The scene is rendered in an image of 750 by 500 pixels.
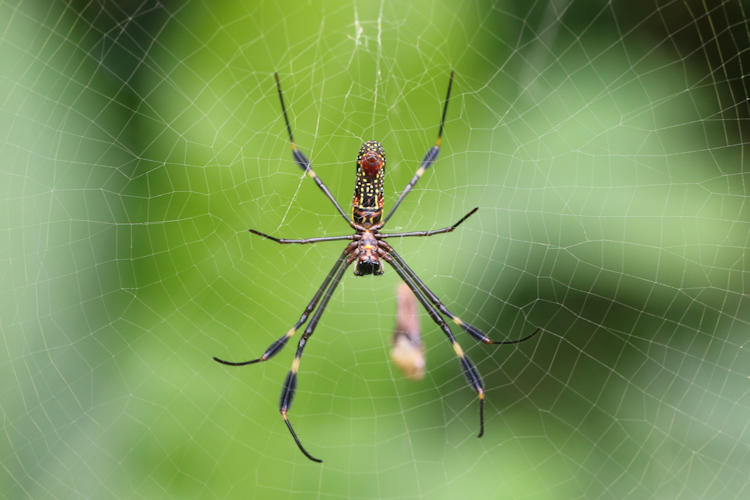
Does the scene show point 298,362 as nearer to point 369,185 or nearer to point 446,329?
point 446,329

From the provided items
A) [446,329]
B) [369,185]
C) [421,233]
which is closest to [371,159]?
[369,185]

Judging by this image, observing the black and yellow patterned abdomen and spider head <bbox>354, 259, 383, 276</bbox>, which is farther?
spider head <bbox>354, 259, 383, 276</bbox>

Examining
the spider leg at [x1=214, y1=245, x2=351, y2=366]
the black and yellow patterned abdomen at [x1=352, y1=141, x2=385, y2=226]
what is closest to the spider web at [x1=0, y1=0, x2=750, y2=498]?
the spider leg at [x1=214, y1=245, x2=351, y2=366]

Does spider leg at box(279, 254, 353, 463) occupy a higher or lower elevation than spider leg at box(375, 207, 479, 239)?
lower

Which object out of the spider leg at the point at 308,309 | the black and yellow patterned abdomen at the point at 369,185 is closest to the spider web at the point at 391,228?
the spider leg at the point at 308,309

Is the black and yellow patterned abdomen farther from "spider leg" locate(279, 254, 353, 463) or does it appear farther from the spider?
"spider leg" locate(279, 254, 353, 463)

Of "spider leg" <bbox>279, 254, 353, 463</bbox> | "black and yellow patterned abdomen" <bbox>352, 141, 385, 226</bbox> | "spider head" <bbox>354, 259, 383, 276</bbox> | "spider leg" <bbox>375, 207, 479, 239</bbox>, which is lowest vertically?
"spider leg" <bbox>279, 254, 353, 463</bbox>

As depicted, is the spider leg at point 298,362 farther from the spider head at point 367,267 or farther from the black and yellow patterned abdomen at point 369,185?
the black and yellow patterned abdomen at point 369,185
